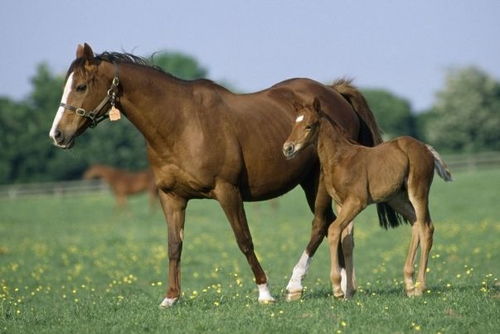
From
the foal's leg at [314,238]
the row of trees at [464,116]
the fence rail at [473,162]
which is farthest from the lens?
the row of trees at [464,116]

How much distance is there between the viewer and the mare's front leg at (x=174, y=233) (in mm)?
9391

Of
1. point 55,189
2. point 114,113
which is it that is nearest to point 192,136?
point 114,113

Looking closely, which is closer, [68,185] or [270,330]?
[270,330]

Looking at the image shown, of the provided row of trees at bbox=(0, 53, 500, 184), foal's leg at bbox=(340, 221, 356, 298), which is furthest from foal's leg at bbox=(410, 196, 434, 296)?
row of trees at bbox=(0, 53, 500, 184)

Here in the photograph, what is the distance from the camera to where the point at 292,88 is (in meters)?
10.6

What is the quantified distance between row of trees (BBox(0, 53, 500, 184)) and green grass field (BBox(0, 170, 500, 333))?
54.8 ft

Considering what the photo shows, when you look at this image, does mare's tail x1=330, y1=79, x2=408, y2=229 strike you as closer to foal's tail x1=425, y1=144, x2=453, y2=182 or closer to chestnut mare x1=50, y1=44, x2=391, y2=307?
chestnut mare x1=50, y1=44, x2=391, y2=307

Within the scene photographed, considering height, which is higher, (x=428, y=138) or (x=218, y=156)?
(x=218, y=156)

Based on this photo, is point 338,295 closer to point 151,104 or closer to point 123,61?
point 151,104

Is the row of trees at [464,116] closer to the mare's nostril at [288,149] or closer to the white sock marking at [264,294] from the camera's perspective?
the white sock marking at [264,294]

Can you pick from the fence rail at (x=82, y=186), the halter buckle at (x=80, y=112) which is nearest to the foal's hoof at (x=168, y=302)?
the halter buckle at (x=80, y=112)

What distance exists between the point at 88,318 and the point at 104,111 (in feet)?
7.03

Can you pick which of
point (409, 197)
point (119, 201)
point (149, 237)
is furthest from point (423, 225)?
point (119, 201)

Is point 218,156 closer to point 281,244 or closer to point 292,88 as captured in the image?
point 292,88
